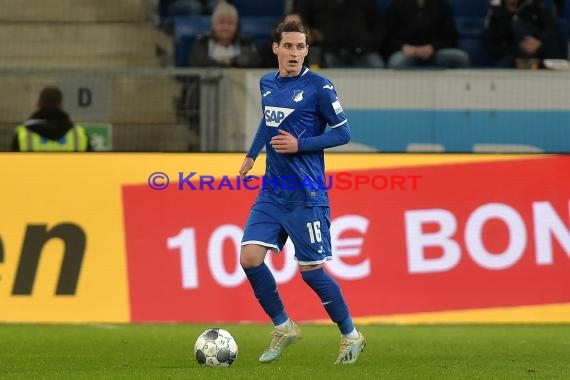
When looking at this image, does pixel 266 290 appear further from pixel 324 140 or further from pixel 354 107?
pixel 354 107

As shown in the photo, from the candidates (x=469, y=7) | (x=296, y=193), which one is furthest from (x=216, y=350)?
(x=469, y=7)

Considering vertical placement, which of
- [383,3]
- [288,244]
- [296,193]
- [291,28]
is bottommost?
[288,244]

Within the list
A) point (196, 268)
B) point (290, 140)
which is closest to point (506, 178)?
point (196, 268)

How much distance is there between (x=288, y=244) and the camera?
12328 mm

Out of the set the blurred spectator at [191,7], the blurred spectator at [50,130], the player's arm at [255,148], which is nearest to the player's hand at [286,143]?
the player's arm at [255,148]

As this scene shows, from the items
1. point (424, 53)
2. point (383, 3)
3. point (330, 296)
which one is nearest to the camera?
point (330, 296)

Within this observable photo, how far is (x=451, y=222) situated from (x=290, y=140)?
466cm

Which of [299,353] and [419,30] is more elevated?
[419,30]

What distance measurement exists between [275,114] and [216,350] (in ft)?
4.97

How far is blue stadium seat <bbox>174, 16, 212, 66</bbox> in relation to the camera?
50.5 ft

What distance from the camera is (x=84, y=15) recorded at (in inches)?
627

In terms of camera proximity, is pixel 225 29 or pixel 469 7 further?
pixel 469 7

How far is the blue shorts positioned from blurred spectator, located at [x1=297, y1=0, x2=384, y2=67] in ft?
22.1

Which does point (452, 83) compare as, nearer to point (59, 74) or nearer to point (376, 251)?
point (376, 251)
